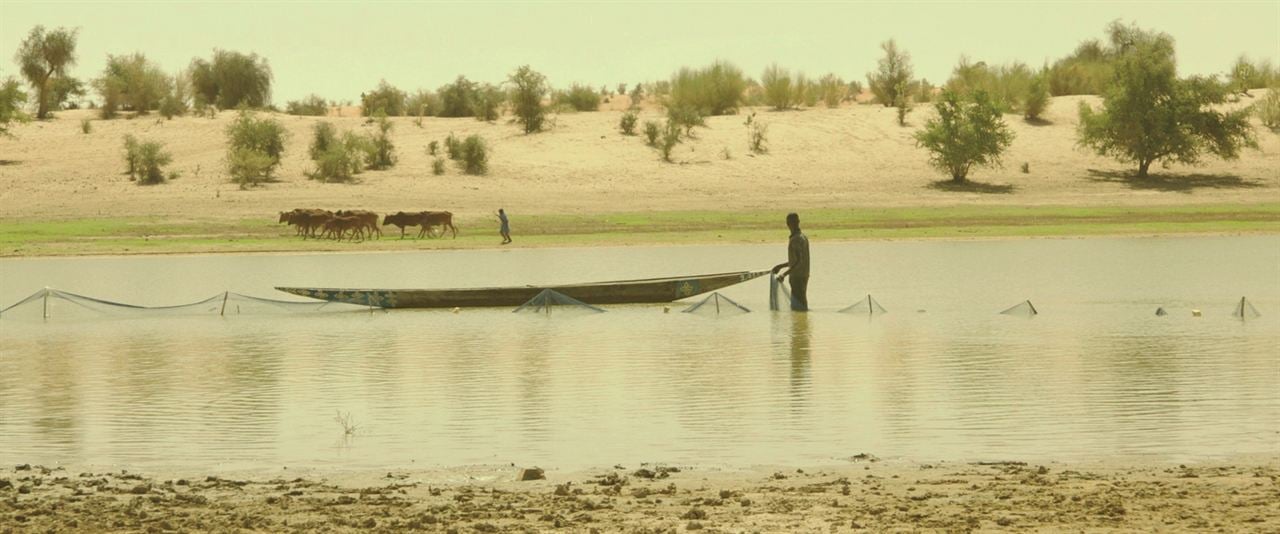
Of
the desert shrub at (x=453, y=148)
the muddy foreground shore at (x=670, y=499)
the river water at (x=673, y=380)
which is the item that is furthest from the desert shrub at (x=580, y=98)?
the muddy foreground shore at (x=670, y=499)

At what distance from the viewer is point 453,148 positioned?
57.0 m

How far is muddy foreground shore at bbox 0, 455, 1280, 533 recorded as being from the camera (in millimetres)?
8930

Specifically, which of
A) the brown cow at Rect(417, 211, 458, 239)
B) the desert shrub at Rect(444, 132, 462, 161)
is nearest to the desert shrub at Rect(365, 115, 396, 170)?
the desert shrub at Rect(444, 132, 462, 161)

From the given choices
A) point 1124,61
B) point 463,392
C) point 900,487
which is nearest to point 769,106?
point 1124,61

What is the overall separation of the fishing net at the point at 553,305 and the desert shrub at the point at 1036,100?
1736 inches

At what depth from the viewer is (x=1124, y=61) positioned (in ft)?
204

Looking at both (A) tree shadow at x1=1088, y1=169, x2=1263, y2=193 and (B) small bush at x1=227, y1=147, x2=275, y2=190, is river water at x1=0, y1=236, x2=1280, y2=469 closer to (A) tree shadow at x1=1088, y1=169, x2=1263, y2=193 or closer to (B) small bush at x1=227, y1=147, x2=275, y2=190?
(B) small bush at x1=227, y1=147, x2=275, y2=190

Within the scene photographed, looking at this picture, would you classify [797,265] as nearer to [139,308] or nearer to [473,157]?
[139,308]

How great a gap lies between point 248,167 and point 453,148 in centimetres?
708

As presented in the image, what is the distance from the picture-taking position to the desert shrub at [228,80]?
7494cm

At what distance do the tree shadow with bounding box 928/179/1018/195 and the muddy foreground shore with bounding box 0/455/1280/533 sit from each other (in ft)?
144

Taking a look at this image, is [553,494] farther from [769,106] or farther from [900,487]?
[769,106]

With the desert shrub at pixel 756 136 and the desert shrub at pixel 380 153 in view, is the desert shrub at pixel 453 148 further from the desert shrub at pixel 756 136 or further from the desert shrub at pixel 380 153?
the desert shrub at pixel 756 136

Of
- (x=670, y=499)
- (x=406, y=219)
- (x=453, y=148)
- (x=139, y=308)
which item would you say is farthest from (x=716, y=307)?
(x=453, y=148)
